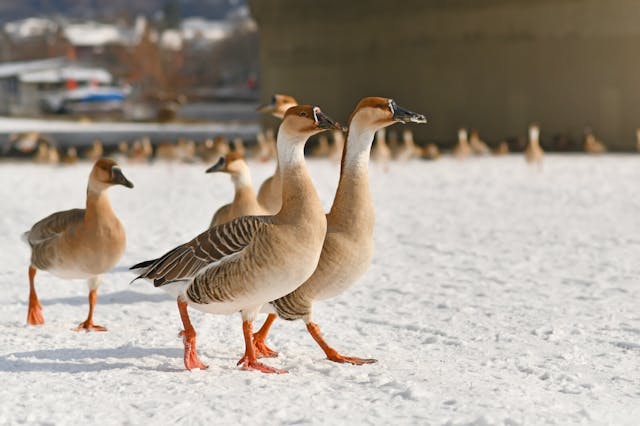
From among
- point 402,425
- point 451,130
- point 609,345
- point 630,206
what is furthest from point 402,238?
point 451,130

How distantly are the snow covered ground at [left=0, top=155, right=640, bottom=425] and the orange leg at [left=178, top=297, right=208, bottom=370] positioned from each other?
0.15 metres

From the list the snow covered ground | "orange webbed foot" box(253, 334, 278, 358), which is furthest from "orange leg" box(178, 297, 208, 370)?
"orange webbed foot" box(253, 334, 278, 358)

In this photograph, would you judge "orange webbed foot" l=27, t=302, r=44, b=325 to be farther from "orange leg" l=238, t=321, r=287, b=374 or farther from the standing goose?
"orange leg" l=238, t=321, r=287, b=374

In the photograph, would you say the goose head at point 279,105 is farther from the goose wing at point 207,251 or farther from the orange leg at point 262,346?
the goose wing at point 207,251

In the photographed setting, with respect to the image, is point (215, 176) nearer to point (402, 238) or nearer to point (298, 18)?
point (402, 238)

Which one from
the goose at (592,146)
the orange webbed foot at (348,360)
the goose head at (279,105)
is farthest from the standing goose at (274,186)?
the goose at (592,146)

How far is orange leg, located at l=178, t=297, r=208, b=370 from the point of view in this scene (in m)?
6.49

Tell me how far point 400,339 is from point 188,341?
2.14m

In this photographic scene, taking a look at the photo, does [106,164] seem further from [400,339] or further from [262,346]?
[400,339]

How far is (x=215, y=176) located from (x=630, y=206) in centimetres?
1047

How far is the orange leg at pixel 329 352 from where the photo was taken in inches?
267

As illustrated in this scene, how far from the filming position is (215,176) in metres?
22.6

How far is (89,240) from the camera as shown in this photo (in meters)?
7.75

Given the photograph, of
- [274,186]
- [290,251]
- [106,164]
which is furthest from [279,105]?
[290,251]
